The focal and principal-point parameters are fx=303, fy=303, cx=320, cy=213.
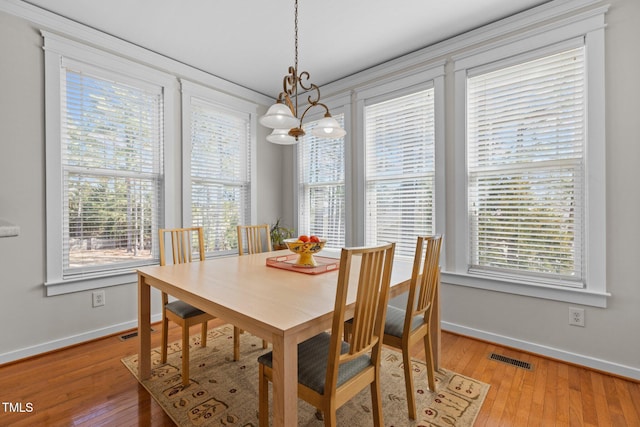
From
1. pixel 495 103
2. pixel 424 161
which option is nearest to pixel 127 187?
pixel 424 161

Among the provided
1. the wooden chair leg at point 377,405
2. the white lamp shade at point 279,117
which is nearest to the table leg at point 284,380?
the wooden chair leg at point 377,405

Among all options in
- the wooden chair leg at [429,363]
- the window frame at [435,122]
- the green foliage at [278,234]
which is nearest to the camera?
the wooden chair leg at [429,363]

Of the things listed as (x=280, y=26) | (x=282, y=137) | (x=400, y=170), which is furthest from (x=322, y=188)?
(x=280, y=26)

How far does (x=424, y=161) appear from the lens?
3.10 meters

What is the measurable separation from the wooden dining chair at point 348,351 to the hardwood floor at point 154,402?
2.66ft

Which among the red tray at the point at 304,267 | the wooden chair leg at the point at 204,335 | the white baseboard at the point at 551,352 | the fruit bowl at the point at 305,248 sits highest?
the fruit bowl at the point at 305,248

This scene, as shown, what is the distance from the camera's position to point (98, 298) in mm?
2793

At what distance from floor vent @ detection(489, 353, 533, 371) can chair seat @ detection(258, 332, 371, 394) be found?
1.53m

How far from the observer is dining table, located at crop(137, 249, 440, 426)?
45.6 inches

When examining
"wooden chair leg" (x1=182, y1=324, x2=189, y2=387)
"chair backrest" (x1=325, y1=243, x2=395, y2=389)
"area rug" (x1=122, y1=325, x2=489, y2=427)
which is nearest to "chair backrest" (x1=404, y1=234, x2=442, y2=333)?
"chair backrest" (x1=325, y1=243, x2=395, y2=389)

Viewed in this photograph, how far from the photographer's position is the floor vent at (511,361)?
7.53 ft

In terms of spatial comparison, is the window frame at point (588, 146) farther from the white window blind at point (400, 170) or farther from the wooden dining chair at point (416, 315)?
the wooden dining chair at point (416, 315)

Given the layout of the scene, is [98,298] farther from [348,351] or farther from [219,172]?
[348,351]

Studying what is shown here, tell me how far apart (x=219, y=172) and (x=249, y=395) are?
2.61m
